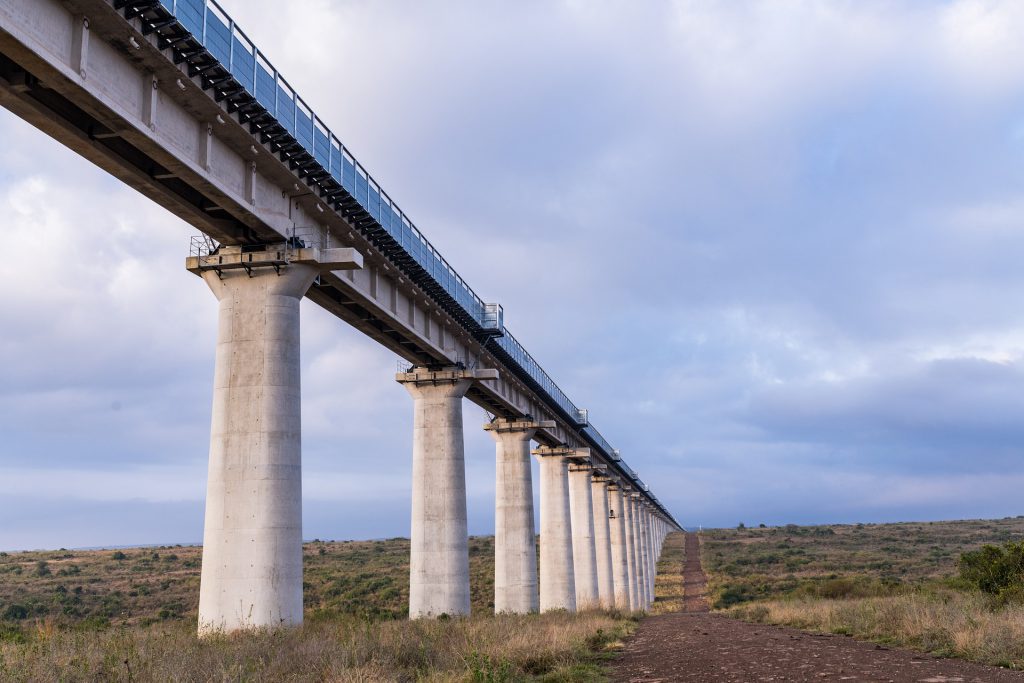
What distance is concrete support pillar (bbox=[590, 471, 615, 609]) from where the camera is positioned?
61.4m

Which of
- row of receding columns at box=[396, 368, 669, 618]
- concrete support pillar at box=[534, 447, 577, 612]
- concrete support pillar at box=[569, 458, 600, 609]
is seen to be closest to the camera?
row of receding columns at box=[396, 368, 669, 618]

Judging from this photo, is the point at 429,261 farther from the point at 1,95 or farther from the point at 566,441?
the point at 566,441

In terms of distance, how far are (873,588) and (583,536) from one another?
850 inches

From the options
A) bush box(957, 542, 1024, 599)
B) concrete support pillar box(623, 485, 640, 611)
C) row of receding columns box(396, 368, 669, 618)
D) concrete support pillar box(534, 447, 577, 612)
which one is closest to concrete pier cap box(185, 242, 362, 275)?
row of receding columns box(396, 368, 669, 618)

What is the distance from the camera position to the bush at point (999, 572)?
923 inches

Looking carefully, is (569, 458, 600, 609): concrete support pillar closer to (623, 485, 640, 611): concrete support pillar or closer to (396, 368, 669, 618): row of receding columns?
(396, 368, 669, 618): row of receding columns

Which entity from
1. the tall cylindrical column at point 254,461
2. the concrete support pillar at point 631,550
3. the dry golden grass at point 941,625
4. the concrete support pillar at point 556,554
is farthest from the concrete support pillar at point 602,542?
the tall cylindrical column at point 254,461

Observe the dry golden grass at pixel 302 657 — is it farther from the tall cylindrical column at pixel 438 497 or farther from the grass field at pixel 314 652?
the tall cylindrical column at pixel 438 497

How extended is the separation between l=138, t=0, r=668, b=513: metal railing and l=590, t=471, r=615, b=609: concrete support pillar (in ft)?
105

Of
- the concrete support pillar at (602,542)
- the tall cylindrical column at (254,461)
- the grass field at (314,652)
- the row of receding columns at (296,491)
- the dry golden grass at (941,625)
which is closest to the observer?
the grass field at (314,652)

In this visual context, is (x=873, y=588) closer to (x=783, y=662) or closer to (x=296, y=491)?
(x=783, y=662)

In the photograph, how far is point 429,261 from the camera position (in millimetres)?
27656

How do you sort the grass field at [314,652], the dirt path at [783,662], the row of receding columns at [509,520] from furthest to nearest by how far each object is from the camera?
1. the row of receding columns at [509,520]
2. the dirt path at [783,662]
3. the grass field at [314,652]

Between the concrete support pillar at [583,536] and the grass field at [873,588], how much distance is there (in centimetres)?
967
